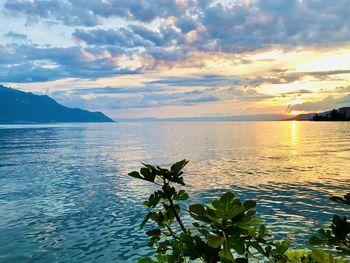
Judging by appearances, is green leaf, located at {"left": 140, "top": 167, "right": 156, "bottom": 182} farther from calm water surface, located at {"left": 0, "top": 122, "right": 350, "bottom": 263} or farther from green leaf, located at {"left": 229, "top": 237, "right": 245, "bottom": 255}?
calm water surface, located at {"left": 0, "top": 122, "right": 350, "bottom": 263}

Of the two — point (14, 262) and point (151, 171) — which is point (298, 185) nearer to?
point (14, 262)

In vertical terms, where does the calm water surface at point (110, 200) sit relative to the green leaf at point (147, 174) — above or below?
below

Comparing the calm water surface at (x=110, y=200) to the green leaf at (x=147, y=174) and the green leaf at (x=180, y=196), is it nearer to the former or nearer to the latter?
the green leaf at (x=180, y=196)

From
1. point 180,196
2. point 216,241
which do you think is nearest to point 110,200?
point 180,196

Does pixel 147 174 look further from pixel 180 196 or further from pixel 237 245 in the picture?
pixel 237 245

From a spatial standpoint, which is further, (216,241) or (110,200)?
(110,200)

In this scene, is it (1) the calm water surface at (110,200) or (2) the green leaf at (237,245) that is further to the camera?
(1) the calm water surface at (110,200)

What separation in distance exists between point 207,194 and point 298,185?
11.5 metres

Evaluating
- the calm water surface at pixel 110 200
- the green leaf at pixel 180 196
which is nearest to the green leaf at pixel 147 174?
the green leaf at pixel 180 196

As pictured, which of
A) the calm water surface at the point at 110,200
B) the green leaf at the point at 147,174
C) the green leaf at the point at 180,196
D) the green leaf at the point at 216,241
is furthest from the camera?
the calm water surface at the point at 110,200

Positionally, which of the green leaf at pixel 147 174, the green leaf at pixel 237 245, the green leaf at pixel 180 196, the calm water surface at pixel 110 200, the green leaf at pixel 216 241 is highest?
the green leaf at pixel 147 174

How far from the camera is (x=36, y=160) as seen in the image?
2584 inches

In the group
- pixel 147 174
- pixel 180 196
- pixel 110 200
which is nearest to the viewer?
pixel 147 174

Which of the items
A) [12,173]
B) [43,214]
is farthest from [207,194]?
[12,173]
